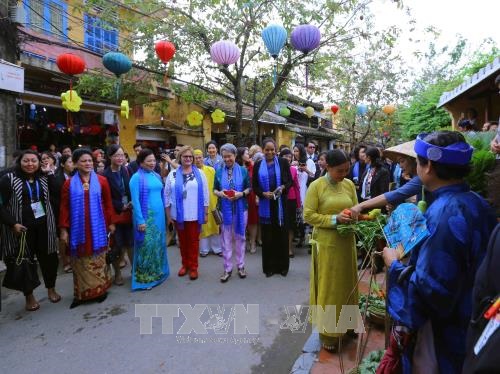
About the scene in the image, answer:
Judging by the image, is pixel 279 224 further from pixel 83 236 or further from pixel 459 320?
pixel 459 320

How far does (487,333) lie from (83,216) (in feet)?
12.8

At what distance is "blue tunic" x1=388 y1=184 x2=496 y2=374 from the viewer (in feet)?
4.50

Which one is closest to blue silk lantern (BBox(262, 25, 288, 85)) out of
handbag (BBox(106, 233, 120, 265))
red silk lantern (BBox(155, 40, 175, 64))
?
red silk lantern (BBox(155, 40, 175, 64))

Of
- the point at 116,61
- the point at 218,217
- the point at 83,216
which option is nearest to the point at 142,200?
the point at 83,216

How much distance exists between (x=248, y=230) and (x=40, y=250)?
11.9 ft

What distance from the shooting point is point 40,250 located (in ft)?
12.9

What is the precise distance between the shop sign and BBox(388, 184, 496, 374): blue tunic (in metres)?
6.16

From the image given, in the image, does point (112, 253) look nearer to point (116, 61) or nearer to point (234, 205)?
point (234, 205)

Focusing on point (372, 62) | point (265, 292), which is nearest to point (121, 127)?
point (265, 292)

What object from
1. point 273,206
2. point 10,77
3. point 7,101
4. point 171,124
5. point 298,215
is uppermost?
point 171,124

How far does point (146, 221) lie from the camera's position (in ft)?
14.4

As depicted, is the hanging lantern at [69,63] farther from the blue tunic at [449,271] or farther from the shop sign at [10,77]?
the blue tunic at [449,271]

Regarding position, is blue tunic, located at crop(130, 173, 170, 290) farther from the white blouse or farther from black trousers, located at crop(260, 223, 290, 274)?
black trousers, located at crop(260, 223, 290, 274)

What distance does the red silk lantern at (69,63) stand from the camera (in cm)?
651
